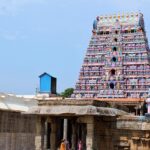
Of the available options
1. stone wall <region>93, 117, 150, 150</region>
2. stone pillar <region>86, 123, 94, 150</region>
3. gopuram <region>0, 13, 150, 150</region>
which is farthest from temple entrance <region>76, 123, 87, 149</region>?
stone pillar <region>86, 123, 94, 150</region>

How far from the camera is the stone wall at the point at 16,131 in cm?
2020

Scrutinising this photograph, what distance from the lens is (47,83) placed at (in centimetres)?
3938

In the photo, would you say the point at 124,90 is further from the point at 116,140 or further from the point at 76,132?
the point at 116,140

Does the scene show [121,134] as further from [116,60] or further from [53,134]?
[116,60]

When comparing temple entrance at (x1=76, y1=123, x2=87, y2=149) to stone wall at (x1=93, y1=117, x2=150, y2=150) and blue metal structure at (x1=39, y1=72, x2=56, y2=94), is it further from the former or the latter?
blue metal structure at (x1=39, y1=72, x2=56, y2=94)

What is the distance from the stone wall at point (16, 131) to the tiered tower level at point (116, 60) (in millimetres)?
19262

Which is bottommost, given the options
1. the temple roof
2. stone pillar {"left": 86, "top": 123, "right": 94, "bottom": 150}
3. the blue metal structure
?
stone pillar {"left": 86, "top": 123, "right": 94, "bottom": 150}

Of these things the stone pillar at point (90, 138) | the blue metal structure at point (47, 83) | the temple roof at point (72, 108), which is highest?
the blue metal structure at point (47, 83)

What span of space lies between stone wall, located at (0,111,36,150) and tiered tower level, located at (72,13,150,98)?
19.3m

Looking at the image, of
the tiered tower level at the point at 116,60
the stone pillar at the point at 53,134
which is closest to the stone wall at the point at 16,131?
the stone pillar at the point at 53,134

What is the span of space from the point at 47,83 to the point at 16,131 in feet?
59.7

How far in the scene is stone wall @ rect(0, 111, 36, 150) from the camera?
2020cm

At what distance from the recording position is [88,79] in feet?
141

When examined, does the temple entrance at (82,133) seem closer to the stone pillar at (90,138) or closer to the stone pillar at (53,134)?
the stone pillar at (53,134)
